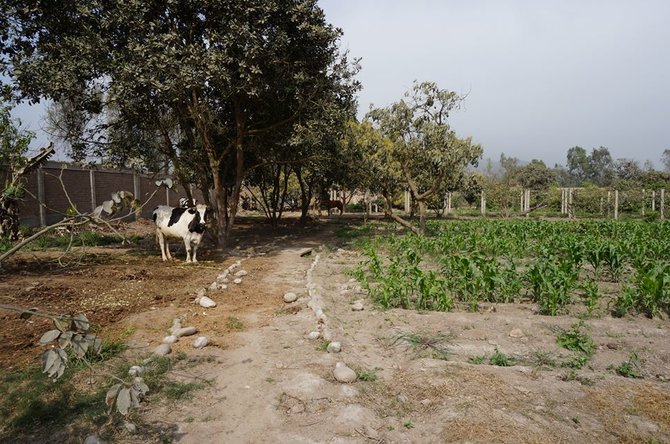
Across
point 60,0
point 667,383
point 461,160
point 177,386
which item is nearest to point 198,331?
point 177,386

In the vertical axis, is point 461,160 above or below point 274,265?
above

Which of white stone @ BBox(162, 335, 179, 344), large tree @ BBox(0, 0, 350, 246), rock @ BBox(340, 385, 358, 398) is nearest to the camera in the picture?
rock @ BBox(340, 385, 358, 398)

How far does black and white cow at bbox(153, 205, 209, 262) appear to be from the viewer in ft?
36.6

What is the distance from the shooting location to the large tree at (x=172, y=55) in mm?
10547

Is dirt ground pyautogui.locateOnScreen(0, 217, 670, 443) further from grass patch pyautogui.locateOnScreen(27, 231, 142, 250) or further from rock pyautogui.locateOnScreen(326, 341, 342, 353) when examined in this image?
grass patch pyautogui.locateOnScreen(27, 231, 142, 250)

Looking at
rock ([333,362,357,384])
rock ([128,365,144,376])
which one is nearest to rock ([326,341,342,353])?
rock ([333,362,357,384])

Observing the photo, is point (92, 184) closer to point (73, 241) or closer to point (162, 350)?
point (73, 241)

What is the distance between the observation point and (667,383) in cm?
469

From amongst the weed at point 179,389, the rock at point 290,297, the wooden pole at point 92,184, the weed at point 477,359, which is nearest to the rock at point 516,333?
the weed at point 477,359

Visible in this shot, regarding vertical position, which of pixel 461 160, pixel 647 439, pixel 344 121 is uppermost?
pixel 344 121

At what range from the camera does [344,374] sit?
15.7 feet

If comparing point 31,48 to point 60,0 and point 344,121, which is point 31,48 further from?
point 344,121

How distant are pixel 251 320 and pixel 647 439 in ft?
15.9

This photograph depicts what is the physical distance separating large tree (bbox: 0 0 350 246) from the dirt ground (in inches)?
184
